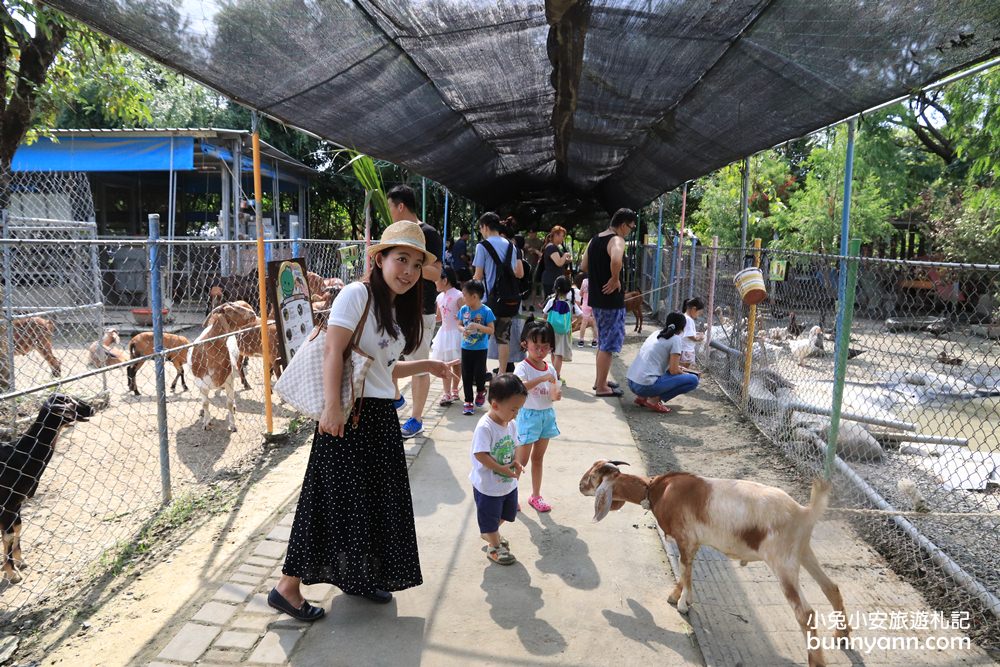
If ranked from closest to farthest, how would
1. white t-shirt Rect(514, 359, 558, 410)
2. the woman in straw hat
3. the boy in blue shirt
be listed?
the woman in straw hat < white t-shirt Rect(514, 359, 558, 410) < the boy in blue shirt

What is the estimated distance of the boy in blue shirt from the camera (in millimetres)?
5613

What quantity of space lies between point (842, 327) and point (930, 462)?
A: 1726 millimetres

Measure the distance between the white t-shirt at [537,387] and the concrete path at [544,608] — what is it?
2.26 feet

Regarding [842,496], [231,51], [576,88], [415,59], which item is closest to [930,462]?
[842,496]

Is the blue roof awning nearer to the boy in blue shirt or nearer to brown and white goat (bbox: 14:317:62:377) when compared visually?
brown and white goat (bbox: 14:317:62:377)

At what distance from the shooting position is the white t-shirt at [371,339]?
263 cm

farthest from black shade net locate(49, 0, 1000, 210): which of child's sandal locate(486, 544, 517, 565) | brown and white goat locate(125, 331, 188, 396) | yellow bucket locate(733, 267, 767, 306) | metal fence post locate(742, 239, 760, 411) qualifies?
brown and white goat locate(125, 331, 188, 396)

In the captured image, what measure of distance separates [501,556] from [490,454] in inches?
22.3

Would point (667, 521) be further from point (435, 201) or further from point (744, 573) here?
point (435, 201)

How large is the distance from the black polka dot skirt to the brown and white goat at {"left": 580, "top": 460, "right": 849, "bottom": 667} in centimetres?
98

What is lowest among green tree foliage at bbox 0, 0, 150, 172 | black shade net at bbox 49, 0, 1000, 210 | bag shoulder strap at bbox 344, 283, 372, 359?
bag shoulder strap at bbox 344, 283, 372, 359

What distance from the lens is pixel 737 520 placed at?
9.21 feet

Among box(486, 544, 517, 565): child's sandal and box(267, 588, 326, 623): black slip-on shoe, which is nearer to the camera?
box(267, 588, 326, 623): black slip-on shoe

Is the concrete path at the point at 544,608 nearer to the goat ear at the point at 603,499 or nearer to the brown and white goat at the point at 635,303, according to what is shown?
the goat ear at the point at 603,499
